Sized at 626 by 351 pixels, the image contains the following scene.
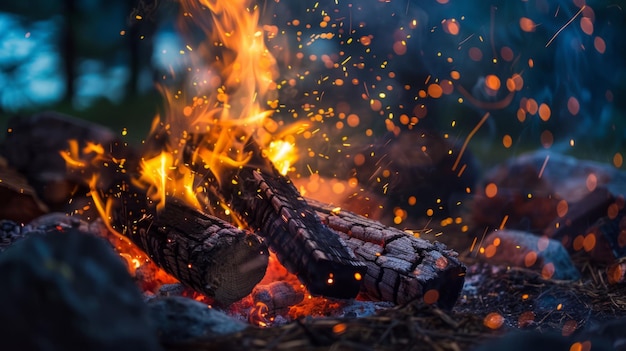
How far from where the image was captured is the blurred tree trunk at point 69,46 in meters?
12.8

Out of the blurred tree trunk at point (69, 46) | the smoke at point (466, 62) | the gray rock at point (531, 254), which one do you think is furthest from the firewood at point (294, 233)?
the blurred tree trunk at point (69, 46)

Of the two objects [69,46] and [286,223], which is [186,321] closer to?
[286,223]

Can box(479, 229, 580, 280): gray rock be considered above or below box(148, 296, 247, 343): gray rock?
below

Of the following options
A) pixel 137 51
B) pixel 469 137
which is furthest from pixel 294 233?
pixel 137 51

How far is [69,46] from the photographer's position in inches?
505

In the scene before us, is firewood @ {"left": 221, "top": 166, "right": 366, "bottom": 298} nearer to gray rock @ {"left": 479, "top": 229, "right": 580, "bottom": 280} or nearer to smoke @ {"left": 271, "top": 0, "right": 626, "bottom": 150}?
gray rock @ {"left": 479, "top": 229, "right": 580, "bottom": 280}

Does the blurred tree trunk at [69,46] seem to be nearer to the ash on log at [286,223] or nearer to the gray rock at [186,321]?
the ash on log at [286,223]

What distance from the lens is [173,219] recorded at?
4.14 metres

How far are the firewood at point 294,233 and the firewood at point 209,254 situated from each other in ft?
0.67

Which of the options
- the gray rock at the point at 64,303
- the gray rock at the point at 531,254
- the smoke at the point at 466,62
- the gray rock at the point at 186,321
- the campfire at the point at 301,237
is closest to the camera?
the gray rock at the point at 64,303

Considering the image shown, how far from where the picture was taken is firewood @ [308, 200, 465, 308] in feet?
12.7

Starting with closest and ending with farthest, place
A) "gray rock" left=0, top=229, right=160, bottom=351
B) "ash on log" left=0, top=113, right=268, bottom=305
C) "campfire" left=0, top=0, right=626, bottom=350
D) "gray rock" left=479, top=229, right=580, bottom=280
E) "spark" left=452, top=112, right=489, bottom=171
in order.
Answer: "gray rock" left=0, top=229, right=160, bottom=351 → "campfire" left=0, top=0, right=626, bottom=350 → "ash on log" left=0, top=113, right=268, bottom=305 → "gray rock" left=479, top=229, right=580, bottom=280 → "spark" left=452, top=112, right=489, bottom=171

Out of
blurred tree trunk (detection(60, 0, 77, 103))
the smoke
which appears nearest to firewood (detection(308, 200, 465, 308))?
the smoke

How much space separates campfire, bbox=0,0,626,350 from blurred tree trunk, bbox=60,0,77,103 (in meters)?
4.94
